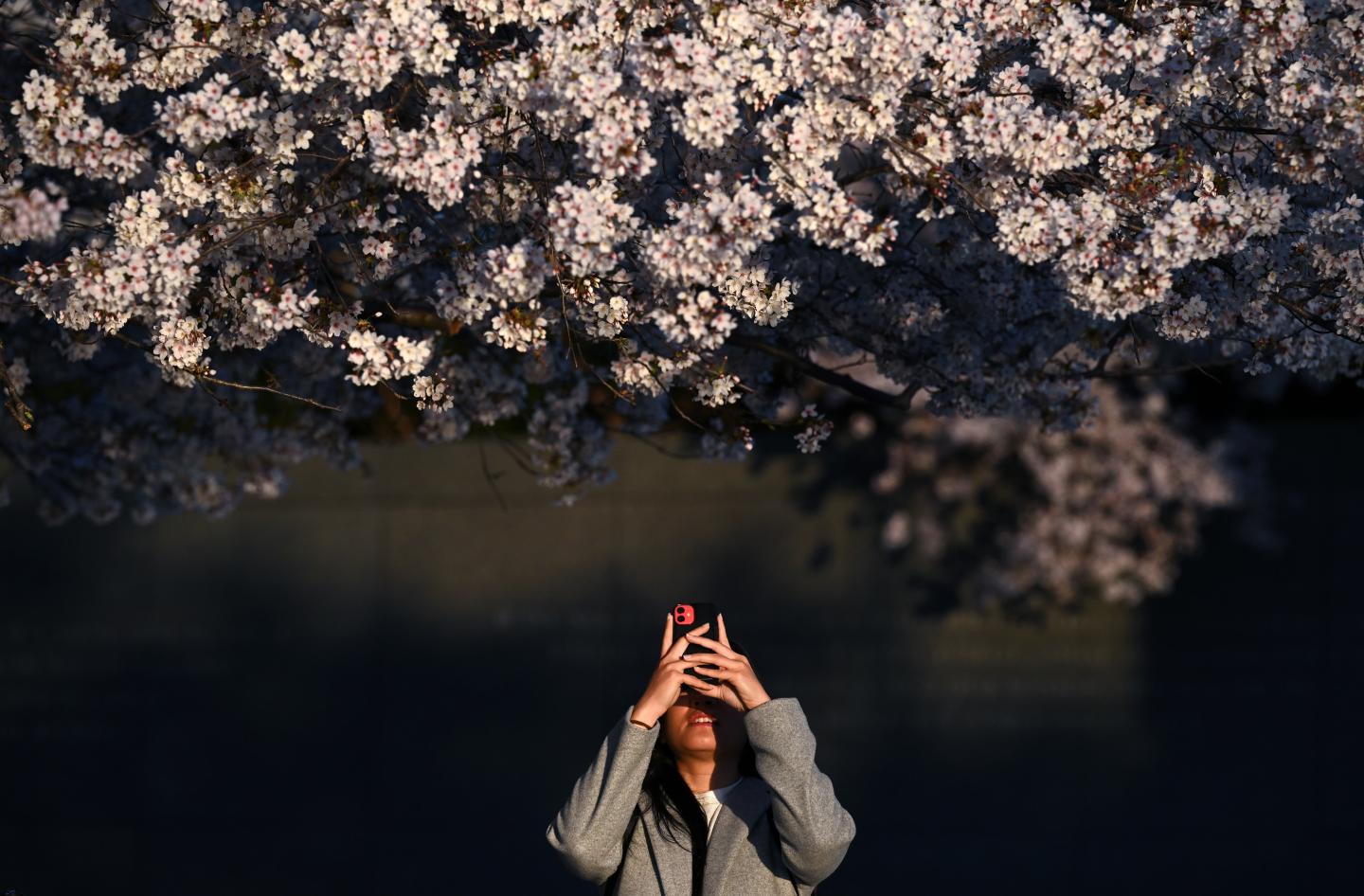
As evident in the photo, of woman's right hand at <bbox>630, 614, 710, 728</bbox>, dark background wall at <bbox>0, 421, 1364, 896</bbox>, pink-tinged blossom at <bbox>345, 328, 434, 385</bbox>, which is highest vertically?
pink-tinged blossom at <bbox>345, 328, 434, 385</bbox>

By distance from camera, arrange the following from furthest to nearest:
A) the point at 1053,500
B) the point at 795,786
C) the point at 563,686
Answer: the point at 563,686 < the point at 1053,500 < the point at 795,786

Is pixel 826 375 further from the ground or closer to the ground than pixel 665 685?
further from the ground

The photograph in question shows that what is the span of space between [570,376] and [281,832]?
7.64 metres

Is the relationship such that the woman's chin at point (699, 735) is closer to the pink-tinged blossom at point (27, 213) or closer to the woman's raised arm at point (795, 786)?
the woman's raised arm at point (795, 786)

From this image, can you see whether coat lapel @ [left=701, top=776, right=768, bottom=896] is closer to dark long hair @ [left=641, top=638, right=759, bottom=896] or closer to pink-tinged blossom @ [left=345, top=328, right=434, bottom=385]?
dark long hair @ [left=641, top=638, right=759, bottom=896]

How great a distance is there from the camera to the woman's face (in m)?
4.85

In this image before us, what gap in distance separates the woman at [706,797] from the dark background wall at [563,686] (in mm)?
9942

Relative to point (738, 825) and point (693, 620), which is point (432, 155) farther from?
point (738, 825)

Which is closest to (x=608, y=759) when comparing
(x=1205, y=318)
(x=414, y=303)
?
(x=1205, y=318)

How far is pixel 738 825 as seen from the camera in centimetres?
480

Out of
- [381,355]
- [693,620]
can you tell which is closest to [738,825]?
[693,620]

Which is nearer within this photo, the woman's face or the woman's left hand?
the woman's left hand

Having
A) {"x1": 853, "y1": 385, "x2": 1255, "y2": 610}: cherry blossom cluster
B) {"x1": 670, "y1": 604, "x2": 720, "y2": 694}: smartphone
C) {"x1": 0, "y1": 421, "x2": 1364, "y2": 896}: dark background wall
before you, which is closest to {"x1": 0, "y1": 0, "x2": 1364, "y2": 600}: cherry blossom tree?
{"x1": 670, "y1": 604, "x2": 720, "y2": 694}: smartphone

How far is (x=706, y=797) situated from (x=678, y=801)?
0.27 feet
